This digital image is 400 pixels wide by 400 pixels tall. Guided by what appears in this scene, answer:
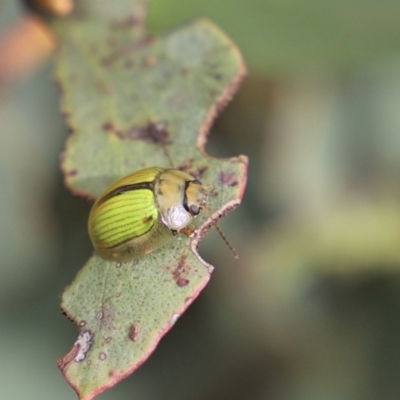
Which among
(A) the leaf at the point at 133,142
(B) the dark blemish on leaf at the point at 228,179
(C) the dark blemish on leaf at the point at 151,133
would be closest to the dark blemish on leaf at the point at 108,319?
(A) the leaf at the point at 133,142

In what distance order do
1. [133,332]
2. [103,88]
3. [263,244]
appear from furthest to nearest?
[263,244] → [103,88] → [133,332]

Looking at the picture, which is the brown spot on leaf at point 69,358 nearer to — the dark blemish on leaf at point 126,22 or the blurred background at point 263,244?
the blurred background at point 263,244

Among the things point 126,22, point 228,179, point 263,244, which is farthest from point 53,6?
point 263,244

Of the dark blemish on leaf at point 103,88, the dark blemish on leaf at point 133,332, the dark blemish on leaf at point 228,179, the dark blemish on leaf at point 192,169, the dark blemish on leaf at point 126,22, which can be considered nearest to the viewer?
the dark blemish on leaf at point 133,332

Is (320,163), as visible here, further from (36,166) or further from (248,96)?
(36,166)

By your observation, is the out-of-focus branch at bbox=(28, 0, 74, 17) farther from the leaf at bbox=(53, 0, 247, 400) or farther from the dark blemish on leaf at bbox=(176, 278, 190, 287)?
the dark blemish on leaf at bbox=(176, 278, 190, 287)

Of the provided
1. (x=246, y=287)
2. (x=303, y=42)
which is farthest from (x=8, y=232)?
(x=303, y=42)

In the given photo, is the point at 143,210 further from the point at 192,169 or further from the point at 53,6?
the point at 53,6
